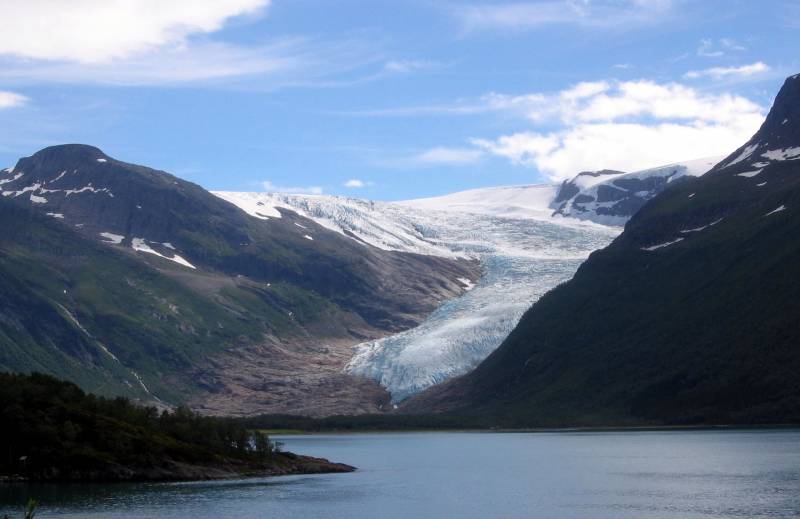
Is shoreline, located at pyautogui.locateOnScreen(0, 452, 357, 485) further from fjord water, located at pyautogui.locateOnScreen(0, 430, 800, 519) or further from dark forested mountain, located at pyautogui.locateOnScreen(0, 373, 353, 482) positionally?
fjord water, located at pyautogui.locateOnScreen(0, 430, 800, 519)

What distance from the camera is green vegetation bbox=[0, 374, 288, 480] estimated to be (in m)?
110

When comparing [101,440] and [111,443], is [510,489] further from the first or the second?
[101,440]

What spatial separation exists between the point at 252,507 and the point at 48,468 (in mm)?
23417

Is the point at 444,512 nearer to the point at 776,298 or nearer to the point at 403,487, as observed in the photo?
the point at 403,487

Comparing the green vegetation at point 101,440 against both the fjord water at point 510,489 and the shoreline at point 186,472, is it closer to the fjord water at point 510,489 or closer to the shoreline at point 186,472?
the shoreline at point 186,472

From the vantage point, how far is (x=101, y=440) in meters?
117

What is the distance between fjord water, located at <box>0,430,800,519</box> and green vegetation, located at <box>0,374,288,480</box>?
411 centimetres

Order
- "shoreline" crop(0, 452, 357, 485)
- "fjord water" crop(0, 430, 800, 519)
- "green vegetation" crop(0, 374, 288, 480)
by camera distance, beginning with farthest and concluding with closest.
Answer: "green vegetation" crop(0, 374, 288, 480) → "shoreline" crop(0, 452, 357, 485) → "fjord water" crop(0, 430, 800, 519)

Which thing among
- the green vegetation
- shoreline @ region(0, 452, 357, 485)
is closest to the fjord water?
shoreline @ region(0, 452, 357, 485)

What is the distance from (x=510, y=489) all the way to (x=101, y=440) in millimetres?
39297

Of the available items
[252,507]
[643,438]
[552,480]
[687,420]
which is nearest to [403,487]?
[552,480]

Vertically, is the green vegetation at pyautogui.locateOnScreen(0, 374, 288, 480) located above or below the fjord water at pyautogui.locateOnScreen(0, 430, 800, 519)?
above

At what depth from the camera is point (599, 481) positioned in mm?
113188

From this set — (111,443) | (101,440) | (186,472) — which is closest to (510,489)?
(186,472)
